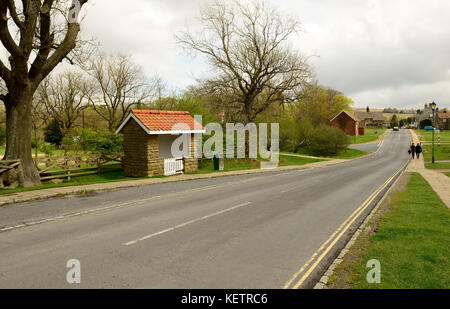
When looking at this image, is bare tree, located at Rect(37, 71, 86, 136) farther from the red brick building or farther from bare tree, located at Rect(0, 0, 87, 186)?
the red brick building

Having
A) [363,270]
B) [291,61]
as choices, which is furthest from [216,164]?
[363,270]

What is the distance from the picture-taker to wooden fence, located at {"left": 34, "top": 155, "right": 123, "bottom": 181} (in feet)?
56.0

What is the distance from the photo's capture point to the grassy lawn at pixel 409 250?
535 centimetres

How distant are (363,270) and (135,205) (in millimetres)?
7945

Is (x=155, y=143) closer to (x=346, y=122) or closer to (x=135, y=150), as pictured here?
(x=135, y=150)

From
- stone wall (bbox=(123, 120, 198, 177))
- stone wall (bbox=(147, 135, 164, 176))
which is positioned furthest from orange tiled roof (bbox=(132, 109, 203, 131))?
stone wall (bbox=(147, 135, 164, 176))

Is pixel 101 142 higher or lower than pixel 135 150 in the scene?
higher

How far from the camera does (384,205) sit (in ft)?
37.9

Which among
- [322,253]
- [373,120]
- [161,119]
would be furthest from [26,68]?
[373,120]

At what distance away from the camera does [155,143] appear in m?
18.9

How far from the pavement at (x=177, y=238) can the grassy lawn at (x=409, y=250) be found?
720 mm

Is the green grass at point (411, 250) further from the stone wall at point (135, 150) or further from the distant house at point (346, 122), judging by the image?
the distant house at point (346, 122)

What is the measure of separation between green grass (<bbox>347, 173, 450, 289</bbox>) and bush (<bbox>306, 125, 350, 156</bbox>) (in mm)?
32224

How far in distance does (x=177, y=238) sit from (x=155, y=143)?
1222 centimetres
